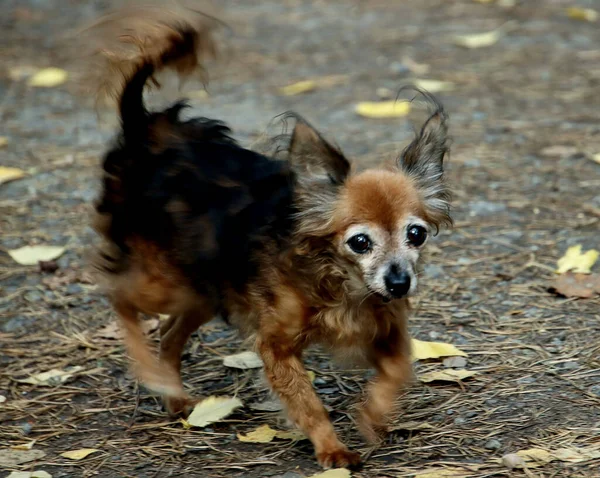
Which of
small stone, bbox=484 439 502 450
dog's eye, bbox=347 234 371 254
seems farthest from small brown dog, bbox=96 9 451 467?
small stone, bbox=484 439 502 450

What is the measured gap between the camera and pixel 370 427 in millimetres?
3848

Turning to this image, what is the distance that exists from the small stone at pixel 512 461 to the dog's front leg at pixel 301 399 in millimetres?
558

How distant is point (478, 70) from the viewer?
888cm

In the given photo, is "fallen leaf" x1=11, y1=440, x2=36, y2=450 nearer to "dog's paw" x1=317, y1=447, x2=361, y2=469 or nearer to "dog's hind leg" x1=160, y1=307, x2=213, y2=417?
"dog's hind leg" x1=160, y1=307, x2=213, y2=417

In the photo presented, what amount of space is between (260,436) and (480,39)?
21.3ft

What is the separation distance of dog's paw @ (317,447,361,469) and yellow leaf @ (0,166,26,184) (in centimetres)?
399

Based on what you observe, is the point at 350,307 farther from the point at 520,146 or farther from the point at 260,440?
the point at 520,146

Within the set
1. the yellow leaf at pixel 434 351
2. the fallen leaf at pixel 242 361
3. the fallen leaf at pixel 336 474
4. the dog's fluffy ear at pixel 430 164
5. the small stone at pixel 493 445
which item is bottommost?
the fallen leaf at pixel 242 361

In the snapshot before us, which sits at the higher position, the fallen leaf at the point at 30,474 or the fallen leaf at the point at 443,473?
the fallen leaf at the point at 443,473

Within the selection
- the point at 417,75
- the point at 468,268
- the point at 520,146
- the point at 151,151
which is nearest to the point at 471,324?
the point at 468,268

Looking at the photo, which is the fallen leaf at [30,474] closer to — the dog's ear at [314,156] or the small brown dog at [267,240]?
the small brown dog at [267,240]

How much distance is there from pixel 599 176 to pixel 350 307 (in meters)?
3.23

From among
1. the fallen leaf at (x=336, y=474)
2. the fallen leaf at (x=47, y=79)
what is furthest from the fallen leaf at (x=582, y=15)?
the fallen leaf at (x=336, y=474)

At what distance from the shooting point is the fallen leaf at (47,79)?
8969 mm
